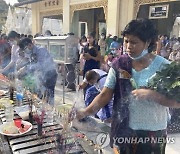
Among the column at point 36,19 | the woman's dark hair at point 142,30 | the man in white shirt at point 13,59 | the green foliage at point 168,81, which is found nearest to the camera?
the green foliage at point 168,81

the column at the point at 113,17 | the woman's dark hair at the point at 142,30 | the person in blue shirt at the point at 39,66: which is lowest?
the person in blue shirt at the point at 39,66

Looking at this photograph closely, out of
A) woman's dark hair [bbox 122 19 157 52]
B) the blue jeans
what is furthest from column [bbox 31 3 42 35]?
woman's dark hair [bbox 122 19 157 52]

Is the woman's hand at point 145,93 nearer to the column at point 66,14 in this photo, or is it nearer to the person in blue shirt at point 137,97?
the person in blue shirt at point 137,97

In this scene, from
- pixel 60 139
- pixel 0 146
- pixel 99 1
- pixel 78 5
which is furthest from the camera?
pixel 78 5

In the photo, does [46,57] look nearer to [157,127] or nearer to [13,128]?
[13,128]

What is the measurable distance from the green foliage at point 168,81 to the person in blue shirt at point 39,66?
2457 millimetres

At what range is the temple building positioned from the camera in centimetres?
703

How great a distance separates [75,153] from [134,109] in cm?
48

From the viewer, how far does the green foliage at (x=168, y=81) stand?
4.35 ft

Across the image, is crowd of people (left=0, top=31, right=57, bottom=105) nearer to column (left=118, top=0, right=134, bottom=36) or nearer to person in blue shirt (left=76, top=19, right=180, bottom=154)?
person in blue shirt (left=76, top=19, right=180, bottom=154)

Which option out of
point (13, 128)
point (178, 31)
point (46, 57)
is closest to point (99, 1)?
point (178, 31)

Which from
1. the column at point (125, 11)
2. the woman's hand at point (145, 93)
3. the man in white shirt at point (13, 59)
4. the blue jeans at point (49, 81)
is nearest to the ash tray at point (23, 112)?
the woman's hand at point (145, 93)

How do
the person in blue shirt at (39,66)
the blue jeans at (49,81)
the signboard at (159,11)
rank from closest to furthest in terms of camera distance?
the person in blue shirt at (39,66)
the blue jeans at (49,81)
the signboard at (159,11)

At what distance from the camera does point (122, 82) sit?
1510 millimetres
